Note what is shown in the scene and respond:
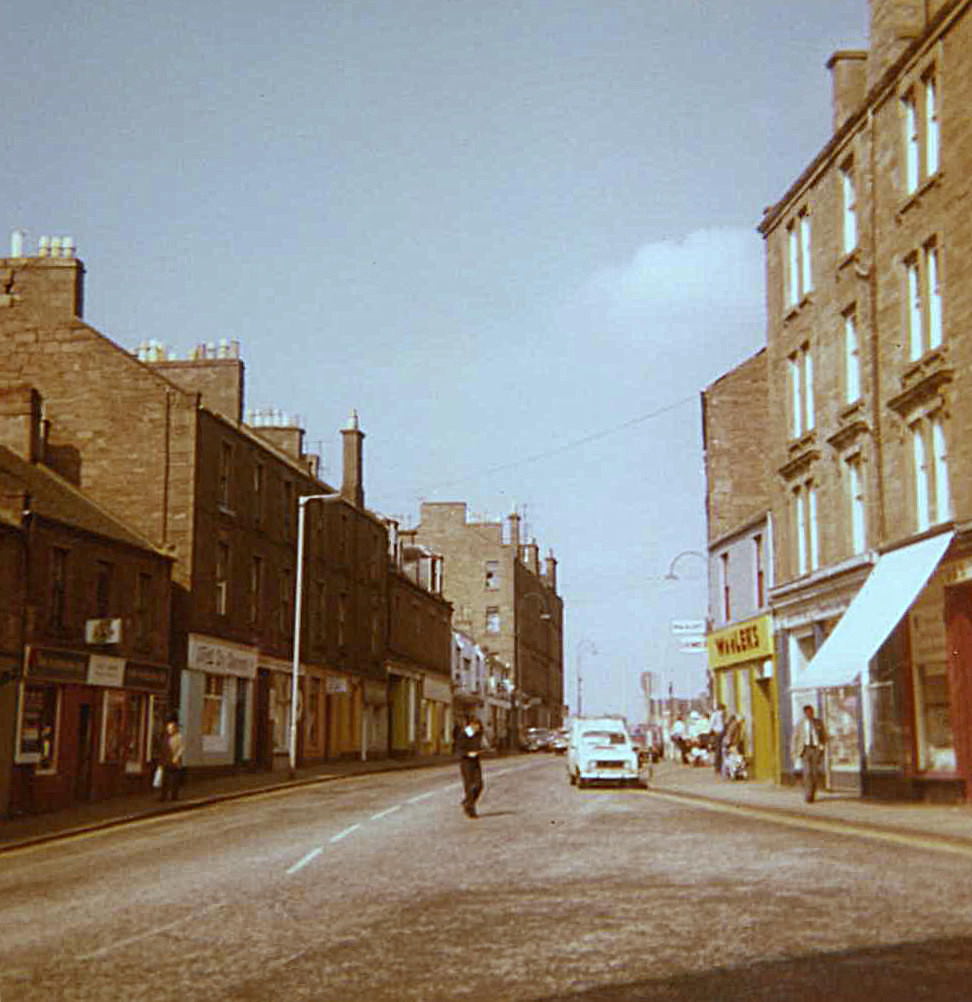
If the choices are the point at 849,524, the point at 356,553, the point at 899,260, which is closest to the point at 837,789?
the point at 849,524

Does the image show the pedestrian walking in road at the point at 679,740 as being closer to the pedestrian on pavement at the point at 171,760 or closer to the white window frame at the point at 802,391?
the white window frame at the point at 802,391

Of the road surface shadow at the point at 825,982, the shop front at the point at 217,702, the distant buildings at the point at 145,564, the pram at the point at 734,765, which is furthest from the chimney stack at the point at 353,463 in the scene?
the road surface shadow at the point at 825,982

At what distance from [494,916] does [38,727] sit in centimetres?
2104

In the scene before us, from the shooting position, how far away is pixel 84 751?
104ft

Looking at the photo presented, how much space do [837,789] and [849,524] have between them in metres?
5.84

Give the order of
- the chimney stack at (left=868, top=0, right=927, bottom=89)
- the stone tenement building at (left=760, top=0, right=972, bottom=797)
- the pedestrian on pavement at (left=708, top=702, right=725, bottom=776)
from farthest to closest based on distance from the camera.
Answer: the pedestrian on pavement at (left=708, top=702, right=725, bottom=776) → the chimney stack at (left=868, top=0, right=927, bottom=89) → the stone tenement building at (left=760, top=0, right=972, bottom=797)

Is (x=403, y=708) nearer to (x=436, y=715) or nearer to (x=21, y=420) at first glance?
(x=436, y=715)

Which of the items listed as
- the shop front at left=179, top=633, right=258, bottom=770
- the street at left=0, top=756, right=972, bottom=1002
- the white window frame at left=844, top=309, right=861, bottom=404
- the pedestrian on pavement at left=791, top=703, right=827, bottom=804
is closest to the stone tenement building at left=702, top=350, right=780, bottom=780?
the white window frame at left=844, top=309, right=861, bottom=404

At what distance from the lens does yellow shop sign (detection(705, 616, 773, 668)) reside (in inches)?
1367

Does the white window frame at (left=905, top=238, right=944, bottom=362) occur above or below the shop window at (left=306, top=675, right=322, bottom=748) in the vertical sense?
above

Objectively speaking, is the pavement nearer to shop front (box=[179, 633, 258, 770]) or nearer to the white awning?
shop front (box=[179, 633, 258, 770])

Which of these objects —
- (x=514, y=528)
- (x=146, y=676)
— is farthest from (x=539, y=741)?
(x=146, y=676)

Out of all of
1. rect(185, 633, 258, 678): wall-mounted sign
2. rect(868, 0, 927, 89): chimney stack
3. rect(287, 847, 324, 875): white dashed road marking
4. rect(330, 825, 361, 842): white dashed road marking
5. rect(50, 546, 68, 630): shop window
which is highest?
rect(868, 0, 927, 89): chimney stack

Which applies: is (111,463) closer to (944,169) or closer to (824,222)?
(824,222)
